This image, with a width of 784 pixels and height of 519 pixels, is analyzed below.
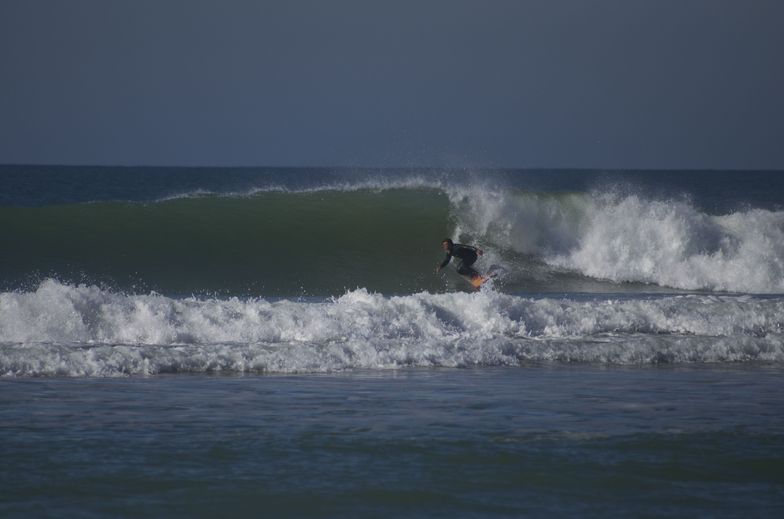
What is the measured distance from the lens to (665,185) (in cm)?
8319

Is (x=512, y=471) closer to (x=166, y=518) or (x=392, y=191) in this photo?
(x=166, y=518)

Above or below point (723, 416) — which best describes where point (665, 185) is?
above

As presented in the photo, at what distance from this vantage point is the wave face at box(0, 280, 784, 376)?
1048 centimetres

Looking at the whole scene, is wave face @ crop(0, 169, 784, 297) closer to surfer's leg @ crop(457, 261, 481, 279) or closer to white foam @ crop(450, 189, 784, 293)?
white foam @ crop(450, 189, 784, 293)

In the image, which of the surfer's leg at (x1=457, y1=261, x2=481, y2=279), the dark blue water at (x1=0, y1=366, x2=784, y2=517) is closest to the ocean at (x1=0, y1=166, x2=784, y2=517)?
the dark blue water at (x1=0, y1=366, x2=784, y2=517)

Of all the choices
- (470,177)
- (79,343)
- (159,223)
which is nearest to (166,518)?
(79,343)

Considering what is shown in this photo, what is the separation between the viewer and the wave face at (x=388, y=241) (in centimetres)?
1933

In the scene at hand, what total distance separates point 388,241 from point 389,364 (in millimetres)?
12245

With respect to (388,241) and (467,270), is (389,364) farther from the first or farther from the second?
(388,241)

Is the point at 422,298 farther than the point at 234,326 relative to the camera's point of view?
Yes

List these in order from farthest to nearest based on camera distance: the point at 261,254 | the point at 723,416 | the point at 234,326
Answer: the point at 261,254 → the point at 234,326 → the point at 723,416

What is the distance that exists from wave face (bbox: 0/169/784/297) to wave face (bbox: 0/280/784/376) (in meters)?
5.33

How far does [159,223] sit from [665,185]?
66513mm

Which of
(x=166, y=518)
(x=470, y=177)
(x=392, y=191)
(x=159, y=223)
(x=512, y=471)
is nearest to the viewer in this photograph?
(x=166, y=518)
